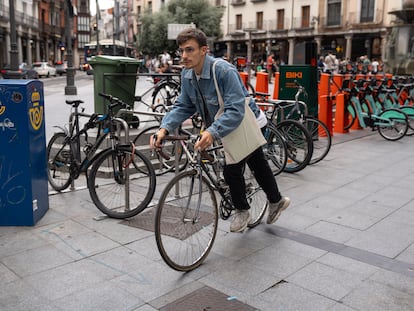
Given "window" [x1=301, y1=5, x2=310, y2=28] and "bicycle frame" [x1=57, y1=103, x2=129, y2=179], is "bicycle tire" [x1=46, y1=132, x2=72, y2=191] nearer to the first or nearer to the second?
"bicycle frame" [x1=57, y1=103, x2=129, y2=179]

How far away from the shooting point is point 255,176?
4184 mm

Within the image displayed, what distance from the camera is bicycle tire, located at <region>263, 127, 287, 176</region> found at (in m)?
6.00

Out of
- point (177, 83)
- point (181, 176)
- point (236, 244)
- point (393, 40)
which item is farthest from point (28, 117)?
point (393, 40)

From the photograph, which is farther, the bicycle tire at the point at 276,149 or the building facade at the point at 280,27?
the building facade at the point at 280,27

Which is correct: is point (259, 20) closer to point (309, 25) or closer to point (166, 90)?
point (309, 25)

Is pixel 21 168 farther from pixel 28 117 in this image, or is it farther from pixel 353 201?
pixel 353 201

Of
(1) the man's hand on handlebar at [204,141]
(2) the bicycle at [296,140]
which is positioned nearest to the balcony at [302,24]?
(2) the bicycle at [296,140]

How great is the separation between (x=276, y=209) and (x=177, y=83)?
225 inches

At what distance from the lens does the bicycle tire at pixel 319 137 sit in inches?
282

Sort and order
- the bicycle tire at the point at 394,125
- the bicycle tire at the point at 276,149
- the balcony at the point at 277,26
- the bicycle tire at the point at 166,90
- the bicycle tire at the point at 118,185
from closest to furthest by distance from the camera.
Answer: the bicycle tire at the point at 118,185 < the bicycle tire at the point at 276,149 < the bicycle tire at the point at 166,90 < the bicycle tire at the point at 394,125 < the balcony at the point at 277,26

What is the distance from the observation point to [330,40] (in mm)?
47188

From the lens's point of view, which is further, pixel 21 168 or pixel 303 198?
pixel 303 198

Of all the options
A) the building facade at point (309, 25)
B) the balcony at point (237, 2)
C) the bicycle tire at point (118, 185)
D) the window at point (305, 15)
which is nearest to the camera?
the bicycle tire at point (118, 185)

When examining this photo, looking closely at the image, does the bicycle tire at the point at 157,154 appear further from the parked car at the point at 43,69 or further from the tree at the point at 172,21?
the tree at the point at 172,21
